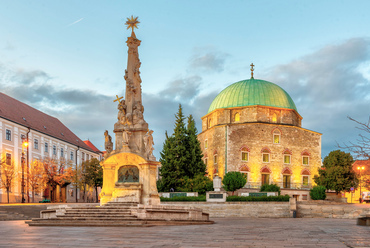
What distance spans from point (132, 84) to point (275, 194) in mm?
22256

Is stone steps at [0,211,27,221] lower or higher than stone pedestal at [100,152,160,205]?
lower

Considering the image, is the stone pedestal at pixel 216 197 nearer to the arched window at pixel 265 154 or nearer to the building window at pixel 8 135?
the arched window at pixel 265 154

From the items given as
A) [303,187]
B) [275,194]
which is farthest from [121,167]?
[303,187]

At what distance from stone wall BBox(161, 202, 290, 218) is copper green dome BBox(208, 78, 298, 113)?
2571 centimetres

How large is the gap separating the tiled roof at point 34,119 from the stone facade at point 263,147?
73.7ft

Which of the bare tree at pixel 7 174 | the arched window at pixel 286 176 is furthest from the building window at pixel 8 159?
the arched window at pixel 286 176

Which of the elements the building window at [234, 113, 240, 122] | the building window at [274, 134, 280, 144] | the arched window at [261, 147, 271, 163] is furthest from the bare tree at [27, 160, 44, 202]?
the building window at [274, 134, 280, 144]

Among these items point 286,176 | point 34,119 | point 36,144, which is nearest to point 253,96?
point 286,176

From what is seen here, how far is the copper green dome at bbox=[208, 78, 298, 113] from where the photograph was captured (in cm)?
6438

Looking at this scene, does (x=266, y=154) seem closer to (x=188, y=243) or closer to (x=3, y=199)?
(x=3, y=199)

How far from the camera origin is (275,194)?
139ft

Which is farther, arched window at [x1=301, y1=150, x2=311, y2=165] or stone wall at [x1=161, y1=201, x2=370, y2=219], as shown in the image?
arched window at [x1=301, y1=150, x2=311, y2=165]

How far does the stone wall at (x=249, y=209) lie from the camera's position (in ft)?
129

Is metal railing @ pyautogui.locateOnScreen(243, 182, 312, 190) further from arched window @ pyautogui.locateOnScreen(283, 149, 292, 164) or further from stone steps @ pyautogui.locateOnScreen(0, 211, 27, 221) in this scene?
stone steps @ pyautogui.locateOnScreen(0, 211, 27, 221)
